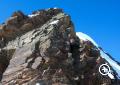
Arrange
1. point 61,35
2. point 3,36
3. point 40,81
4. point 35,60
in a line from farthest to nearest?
point 3,36 < point 61,35 < point 35,60 < point 40,81

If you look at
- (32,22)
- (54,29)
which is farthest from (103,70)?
(32,22)

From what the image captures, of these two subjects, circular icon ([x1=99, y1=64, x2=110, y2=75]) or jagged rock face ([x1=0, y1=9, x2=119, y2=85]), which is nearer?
jagged rock face ([x1=0, y1=9, x2=119, y2=85])

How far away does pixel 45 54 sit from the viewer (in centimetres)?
5872

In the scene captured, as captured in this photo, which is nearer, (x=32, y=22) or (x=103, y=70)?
(x=103, y=70)

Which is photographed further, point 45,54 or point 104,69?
point 104,69

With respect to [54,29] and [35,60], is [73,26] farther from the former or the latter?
[35,60]

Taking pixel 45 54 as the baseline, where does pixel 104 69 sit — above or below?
below

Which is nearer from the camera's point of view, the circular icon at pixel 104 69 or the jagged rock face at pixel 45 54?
the jagged rock face at pixel 45 54

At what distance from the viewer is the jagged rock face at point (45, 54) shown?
2213 inches

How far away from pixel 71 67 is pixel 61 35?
684 cm

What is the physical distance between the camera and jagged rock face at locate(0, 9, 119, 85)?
5622cm

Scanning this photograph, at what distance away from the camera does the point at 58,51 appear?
59.9 m

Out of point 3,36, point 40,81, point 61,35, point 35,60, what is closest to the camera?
point 40,81

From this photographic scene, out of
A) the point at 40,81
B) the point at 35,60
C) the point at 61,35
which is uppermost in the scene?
the point at 61,35
